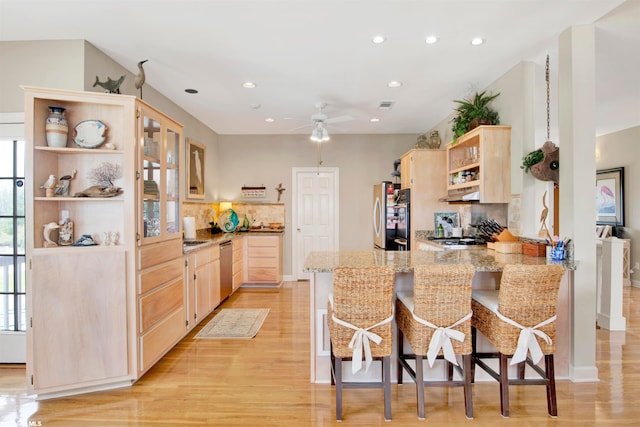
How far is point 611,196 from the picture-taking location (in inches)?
231

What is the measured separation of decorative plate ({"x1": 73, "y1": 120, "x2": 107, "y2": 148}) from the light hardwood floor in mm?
1825

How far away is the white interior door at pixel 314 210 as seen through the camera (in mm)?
6094

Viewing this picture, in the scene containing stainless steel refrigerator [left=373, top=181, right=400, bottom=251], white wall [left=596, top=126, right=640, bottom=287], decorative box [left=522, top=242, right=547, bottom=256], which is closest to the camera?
decorative box [left=522, top=242, right=547, bottom=256]

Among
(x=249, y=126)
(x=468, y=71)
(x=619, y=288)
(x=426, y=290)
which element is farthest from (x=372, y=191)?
(x=426, y=290)

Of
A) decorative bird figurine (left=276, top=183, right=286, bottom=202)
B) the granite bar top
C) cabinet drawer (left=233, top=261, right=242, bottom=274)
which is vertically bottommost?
cabinet drawer (left=233, top=261, right=242, bottom=274)

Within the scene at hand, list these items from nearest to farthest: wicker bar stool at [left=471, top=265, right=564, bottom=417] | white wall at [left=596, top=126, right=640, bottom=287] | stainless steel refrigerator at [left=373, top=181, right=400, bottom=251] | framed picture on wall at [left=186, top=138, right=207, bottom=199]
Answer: wicker bar stool at [left=471, top=265, right=564, bottom=417], framed picture on wall at [left=186, top=138, right=207, bottom=199], stainless steel refrigerator at [left=373, top=181, right=400, bottom=251], white wall at [left=596, top=126, right=640, bottom=287]

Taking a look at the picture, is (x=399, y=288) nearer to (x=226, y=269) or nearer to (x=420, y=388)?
(x=420, y=388)

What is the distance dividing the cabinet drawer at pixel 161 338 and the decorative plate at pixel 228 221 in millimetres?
2357

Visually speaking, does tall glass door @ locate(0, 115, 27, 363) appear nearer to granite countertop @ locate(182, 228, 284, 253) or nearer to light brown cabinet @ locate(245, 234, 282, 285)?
granite countertop @ locate(182, 228, 284, 253)

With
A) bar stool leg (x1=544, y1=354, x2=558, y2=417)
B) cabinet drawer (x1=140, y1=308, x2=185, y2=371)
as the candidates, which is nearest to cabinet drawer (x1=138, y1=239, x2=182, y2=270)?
cabinet drawer (x1=140, y1=308, x2=185, y2=371)

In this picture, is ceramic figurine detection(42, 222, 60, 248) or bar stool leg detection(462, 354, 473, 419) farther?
ceramic figurine detection(42, 222, 60, 248)

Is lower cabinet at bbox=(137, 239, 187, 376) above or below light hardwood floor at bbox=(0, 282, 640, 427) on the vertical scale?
above

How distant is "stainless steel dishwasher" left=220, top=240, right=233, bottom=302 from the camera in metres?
4.46

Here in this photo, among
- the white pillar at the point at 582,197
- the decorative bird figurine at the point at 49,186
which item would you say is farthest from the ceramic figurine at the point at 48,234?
the white pillar at the point at 582,197
